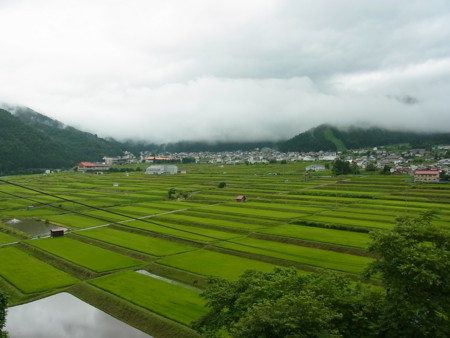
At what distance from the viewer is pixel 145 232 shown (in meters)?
42.9

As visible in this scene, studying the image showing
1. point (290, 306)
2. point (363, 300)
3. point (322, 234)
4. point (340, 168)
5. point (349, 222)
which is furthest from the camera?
point (340, 168)

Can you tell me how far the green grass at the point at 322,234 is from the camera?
36156 millimetres

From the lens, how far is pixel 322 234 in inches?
1564

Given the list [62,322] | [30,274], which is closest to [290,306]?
[62,322]

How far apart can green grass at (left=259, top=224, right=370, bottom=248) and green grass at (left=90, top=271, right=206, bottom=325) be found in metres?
16.9

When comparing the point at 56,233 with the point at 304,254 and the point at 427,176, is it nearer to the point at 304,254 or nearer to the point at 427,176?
the point at 304,254

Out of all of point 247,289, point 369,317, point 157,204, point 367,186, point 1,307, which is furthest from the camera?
point 367,186

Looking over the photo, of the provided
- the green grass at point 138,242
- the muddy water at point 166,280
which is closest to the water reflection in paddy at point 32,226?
the green grass at point 138,242

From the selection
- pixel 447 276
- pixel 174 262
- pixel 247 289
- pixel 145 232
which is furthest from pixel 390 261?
pixel 145 232

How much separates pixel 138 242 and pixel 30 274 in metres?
11.3

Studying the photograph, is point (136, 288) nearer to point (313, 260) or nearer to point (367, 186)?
point (313, 260)

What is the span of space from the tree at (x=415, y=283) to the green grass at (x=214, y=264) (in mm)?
14460

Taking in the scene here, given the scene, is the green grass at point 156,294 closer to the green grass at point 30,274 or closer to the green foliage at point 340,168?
the green grass at point 30,274

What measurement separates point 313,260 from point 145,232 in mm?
20626
